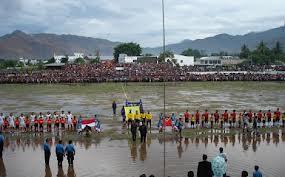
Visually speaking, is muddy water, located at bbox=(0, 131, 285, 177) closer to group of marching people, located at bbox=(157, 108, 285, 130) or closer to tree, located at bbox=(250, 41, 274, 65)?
group of marching people, located at bbox=(157, 108, 285, 130)

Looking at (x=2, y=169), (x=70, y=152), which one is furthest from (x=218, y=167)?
(x=2, y=169)

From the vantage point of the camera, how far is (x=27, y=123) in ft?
76.1

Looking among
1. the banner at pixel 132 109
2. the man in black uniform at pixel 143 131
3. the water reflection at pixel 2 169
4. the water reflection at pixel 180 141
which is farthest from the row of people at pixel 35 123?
the water reflection at pixel 2 169

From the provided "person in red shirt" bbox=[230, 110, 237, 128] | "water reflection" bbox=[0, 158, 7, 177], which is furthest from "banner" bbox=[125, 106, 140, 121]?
"water reflection" bbox=[0, 158, 7, 177]

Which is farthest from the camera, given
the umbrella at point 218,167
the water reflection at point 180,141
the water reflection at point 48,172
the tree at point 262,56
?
the tree at point 262,56

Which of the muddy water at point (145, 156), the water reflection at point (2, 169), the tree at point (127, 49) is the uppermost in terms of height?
the tree at point (127, 49)

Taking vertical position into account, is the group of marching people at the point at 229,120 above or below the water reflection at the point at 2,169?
above

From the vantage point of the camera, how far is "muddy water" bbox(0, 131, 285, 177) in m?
16.0

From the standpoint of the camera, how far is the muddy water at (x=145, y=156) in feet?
52.5

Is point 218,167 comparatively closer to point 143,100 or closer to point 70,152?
point 70,152

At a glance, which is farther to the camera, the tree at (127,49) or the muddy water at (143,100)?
the tree at (127,49)

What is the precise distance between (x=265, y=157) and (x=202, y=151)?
288cm

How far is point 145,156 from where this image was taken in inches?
716

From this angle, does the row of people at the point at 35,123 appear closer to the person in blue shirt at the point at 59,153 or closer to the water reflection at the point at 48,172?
the person in blue shirt at the point at 59,153
